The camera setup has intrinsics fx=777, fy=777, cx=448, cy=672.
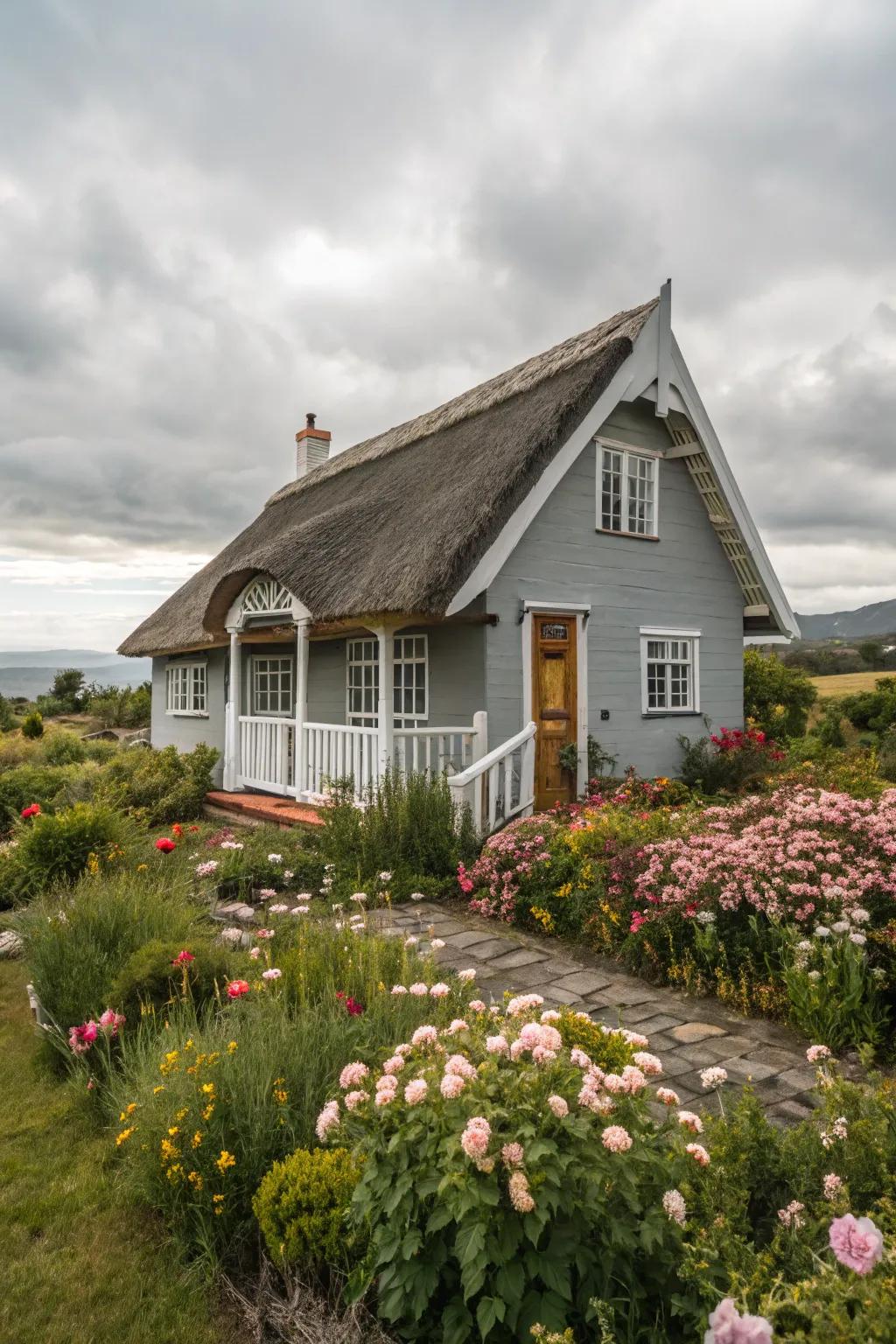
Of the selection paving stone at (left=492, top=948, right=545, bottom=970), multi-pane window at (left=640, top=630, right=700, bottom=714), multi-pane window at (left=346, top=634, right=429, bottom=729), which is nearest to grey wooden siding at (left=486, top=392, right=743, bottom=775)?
multi-pane window at (left=640, top=630, right=700, bottom=714)

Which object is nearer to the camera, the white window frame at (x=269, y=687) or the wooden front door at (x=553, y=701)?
the wooden front door at (x=553, y=701)

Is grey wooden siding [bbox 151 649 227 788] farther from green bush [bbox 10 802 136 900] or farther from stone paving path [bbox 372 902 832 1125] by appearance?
stone paving path [bbox 372 902 832 1125]

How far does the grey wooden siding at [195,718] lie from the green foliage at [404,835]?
659 cm

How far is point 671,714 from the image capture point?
11773 millimetres

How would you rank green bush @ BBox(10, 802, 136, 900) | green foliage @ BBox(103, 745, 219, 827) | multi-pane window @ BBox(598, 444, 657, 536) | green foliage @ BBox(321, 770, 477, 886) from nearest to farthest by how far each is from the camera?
green bush @ BBox(10, 802, 136, 900) < green foliage @ BBox(321, 770, 477, 886) < multi-pane window @ BBox(598, 444, 657, 536) < green foliage @ BBox(103, 745, 219, 827)

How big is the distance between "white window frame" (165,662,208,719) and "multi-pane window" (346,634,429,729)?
5122 mm

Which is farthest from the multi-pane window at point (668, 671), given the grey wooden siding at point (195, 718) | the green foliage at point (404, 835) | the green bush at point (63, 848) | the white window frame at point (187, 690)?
the white window frame at point (187, 690)

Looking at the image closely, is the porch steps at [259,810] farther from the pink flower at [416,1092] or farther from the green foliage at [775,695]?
the green foliage at [775,695]

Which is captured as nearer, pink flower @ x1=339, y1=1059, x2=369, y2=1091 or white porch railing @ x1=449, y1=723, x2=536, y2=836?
pink flower @ x1=339, y1=1059, x2=369, y2=1091

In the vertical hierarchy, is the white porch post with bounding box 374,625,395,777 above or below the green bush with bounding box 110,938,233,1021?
above

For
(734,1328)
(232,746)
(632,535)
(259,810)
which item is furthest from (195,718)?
(734,1328)

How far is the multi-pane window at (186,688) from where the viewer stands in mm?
16000

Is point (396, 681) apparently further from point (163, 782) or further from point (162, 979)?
point (162, 979)

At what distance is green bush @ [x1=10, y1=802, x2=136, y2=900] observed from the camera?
6.65 metres
